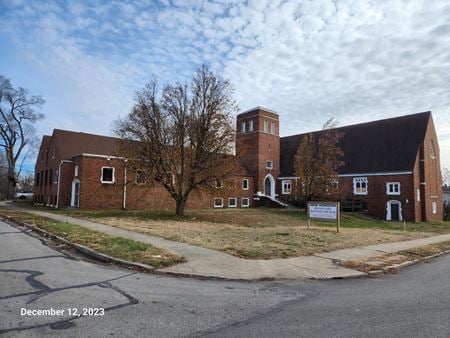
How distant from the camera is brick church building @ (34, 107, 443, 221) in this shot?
108ft

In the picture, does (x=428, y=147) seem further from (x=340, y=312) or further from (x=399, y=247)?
(x=340, y=312)

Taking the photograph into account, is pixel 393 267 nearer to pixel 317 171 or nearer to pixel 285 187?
pixel 317 171

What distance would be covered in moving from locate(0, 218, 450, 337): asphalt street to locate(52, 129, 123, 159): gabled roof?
29478 mm

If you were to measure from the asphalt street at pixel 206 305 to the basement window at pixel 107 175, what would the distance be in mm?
24517

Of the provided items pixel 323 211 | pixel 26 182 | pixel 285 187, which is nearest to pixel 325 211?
pixel 323 211

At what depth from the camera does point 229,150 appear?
86.9ft

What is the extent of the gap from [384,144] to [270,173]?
14.7 meters

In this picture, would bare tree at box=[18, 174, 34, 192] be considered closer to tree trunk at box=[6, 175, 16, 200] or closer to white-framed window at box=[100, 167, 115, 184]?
tree trunk at box=[6, 175, 16, 200]

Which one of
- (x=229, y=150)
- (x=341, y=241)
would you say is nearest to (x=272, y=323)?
(x=341, y=241)

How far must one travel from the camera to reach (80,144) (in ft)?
125

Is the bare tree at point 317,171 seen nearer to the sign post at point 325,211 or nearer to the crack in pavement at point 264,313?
the sign post at point 325,211

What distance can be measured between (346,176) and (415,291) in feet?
129

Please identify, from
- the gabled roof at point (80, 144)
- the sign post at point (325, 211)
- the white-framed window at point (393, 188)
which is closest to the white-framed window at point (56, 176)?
the gabled roof at point (80, 144)

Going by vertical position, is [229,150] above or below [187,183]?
above
